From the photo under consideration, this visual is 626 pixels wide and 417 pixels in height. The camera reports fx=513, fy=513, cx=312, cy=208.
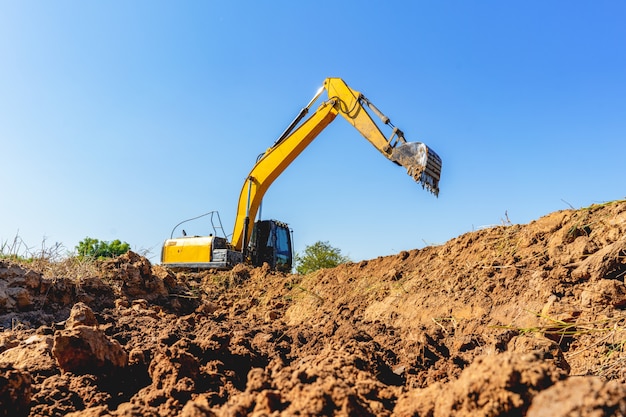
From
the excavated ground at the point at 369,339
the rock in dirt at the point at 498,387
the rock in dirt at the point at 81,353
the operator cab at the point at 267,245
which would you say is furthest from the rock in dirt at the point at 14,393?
the operator cab at the point at 267,245

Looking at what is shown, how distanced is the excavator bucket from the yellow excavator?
0.02m

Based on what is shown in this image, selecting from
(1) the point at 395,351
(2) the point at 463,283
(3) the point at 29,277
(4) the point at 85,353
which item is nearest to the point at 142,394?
(4) the point at 85,353

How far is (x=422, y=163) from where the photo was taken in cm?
962

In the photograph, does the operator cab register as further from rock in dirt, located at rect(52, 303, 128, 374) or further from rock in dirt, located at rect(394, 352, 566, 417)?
rock in dirt, located at rect(394, 352, 566, 417)

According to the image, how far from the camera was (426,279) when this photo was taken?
7922mm

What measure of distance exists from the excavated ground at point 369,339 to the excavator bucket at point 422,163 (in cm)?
134

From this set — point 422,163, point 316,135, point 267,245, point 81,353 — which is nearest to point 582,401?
point 81,353

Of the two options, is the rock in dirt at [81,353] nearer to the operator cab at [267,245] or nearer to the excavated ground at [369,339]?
the excavated ground at [369,339]

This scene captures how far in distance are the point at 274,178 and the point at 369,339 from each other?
994 centimetres

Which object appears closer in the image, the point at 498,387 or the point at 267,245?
the point at 498,387

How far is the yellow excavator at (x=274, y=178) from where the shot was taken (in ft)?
35.6

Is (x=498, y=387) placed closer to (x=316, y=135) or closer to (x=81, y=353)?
(x=81, y=353)

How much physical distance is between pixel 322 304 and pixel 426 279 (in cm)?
224

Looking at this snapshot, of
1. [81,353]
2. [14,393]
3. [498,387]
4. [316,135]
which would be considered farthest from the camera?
[316,135]
